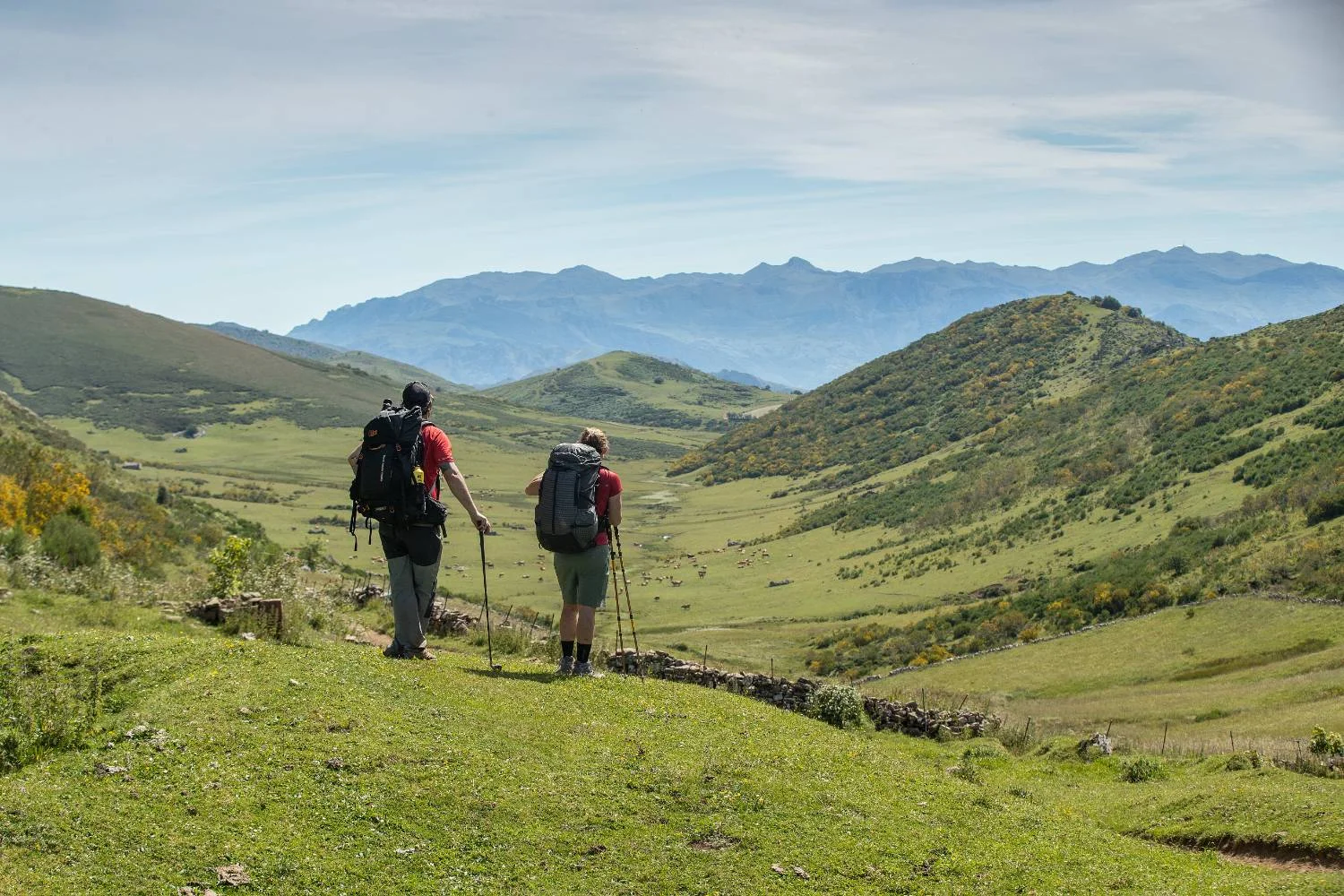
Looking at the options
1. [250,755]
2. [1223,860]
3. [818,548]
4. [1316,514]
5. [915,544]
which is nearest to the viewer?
[250,755]

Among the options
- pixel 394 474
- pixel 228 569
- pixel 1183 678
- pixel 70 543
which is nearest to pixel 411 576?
pixel 394 474

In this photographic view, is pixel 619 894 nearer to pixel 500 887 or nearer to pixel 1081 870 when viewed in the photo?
pixel 500 887

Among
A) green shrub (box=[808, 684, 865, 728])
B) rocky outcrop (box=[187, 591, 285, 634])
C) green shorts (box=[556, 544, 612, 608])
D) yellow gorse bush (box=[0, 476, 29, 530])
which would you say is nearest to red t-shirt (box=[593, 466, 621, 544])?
green shorts (box=[556, 544, 612, 608])

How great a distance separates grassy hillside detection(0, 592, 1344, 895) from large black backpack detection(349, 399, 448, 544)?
1.77 meters

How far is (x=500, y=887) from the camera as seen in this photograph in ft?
26.6

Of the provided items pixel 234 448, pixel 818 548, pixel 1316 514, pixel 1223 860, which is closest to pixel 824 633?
pixel 1316 514

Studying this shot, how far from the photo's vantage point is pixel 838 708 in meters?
17.2

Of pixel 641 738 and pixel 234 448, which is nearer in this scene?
pixel 641 738

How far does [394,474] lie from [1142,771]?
11.6 metres

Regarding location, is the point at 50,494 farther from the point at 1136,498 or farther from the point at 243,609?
the point at 1136,498

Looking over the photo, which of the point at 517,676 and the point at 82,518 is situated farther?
the point at 82,518

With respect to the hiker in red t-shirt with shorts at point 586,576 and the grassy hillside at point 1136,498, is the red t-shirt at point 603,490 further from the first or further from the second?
the grassy hillside at point 1136,498

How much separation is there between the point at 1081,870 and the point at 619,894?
430cm

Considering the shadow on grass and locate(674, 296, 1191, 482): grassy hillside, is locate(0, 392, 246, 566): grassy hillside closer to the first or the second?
the shadow on grass
